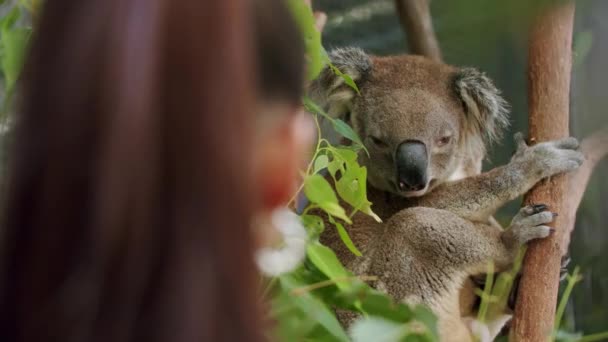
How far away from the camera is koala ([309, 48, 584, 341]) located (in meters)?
2.68

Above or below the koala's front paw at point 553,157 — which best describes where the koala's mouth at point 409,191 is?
below

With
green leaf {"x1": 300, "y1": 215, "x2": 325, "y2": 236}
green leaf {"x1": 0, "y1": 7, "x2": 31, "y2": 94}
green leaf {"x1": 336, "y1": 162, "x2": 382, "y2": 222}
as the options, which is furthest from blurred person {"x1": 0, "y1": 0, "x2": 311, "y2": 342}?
green leaf {"x1": 336, "y1": 162, "x2": 382, "y2": 222}

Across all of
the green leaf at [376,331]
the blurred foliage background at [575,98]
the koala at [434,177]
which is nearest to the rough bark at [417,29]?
the blurred foliage background at [575,98]

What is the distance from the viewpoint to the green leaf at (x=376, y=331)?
0.94m

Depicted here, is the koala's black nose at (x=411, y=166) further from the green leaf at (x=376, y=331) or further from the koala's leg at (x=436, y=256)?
the green leaf at (x=376, y=331)

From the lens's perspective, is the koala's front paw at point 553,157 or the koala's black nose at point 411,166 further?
the koala's black nose at point 411,166

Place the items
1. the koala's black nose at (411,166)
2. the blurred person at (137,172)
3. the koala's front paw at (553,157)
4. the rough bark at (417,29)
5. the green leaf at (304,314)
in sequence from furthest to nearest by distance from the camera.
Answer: the rough bark at (417,29)
the koala's black nose at (411,166)
the koala's front paw at (553,157)
the green leaf at (304,314)
the blurred person at (137,172)

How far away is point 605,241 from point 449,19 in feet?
11.5

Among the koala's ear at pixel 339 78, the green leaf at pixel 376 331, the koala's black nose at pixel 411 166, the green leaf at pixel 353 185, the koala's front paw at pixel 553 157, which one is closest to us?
the green leaf at pixel 376 331

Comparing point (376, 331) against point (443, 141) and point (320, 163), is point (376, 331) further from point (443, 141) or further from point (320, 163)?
point (443, 141)

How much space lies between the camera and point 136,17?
59cm

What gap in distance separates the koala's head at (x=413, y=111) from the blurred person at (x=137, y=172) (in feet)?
7.59

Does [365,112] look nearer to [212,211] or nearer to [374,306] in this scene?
[374,306]

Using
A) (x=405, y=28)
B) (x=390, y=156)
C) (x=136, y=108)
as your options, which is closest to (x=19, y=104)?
(x=136, y=108)
